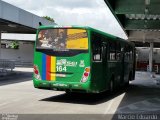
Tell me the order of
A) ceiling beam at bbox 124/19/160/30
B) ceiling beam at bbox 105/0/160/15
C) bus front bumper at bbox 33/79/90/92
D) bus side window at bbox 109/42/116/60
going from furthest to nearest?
1. ceiling beam at bbox 124/19/160/30
2. ceiling beam at bbox 105/0/160/15
3. bus side window at bbox 109/42/116/60
4. bus front bumper at bbox 33/79/90/92

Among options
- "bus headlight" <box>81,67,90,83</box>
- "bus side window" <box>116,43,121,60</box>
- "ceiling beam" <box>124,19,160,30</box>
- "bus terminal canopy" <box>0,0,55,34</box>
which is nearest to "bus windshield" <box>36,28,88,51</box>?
"bus headlight" <box>81,67,90,83</box>

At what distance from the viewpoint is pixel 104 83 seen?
15.7 metres

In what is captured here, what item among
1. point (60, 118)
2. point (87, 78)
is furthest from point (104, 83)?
point (60, 118)

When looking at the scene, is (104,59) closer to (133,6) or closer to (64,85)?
(64,85)

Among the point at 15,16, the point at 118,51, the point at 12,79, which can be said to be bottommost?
the point at 12,79

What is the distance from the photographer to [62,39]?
1404 centimetres

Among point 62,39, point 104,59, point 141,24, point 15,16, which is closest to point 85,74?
point 62,39

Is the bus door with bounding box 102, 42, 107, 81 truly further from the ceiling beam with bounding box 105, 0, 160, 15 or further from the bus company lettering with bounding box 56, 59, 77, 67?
the ceiling beam with bounding box 105, 0, 160, 15

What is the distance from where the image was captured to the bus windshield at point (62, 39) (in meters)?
13.7

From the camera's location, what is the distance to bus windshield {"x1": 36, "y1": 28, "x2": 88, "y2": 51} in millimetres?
13747

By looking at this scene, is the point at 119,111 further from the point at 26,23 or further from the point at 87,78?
the point at 26,23

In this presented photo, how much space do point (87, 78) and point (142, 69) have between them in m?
42.0

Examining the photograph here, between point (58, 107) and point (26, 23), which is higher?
point (26, 23)

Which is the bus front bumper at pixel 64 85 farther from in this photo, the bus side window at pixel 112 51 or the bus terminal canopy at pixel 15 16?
the bus terminal canopy at pixel 15 16
